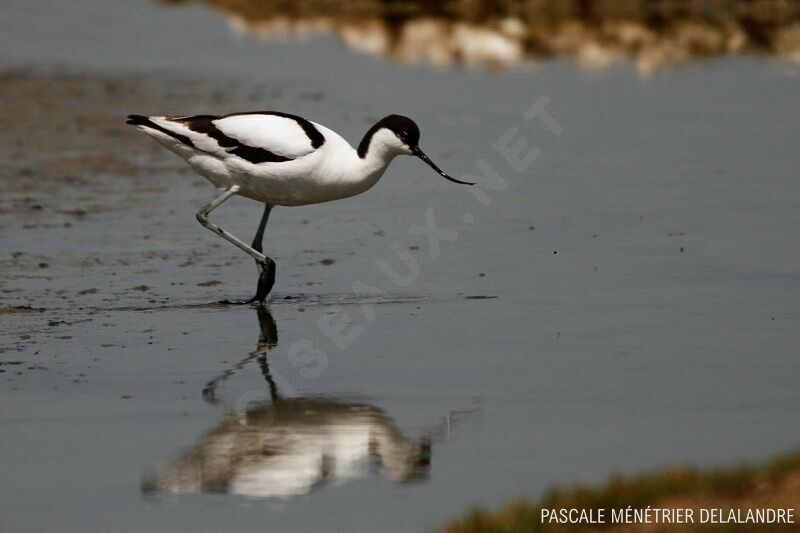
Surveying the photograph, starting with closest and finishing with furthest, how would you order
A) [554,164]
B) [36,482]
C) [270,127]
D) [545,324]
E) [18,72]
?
[36,482] < [545,324] < [270,127] < [554,164] < [18,72]

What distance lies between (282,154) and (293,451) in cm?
380

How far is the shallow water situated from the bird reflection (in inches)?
0.8

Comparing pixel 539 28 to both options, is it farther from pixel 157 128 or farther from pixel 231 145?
pixel 231 145

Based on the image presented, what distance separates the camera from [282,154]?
1062cm

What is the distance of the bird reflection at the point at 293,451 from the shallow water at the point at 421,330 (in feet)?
0.06

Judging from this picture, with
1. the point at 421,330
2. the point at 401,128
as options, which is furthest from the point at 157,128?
the point at 421,330

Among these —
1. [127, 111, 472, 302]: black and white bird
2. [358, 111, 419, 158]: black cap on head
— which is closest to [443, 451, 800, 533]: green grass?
[127, 111, 472, 302]: black and white bird

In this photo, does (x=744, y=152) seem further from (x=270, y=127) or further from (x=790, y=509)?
(x=790, y=509)

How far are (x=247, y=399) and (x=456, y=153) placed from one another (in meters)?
8.37

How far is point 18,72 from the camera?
75.7ft

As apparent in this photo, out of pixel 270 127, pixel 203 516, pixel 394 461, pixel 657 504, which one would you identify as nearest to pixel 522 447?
pixel 394 461

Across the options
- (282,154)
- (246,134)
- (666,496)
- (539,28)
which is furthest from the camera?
(539,28)

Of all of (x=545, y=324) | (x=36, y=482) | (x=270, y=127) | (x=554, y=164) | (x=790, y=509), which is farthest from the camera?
(x=554, y=164)

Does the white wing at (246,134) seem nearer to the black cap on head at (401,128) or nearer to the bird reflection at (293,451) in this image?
the black cap on head at (401,128)
